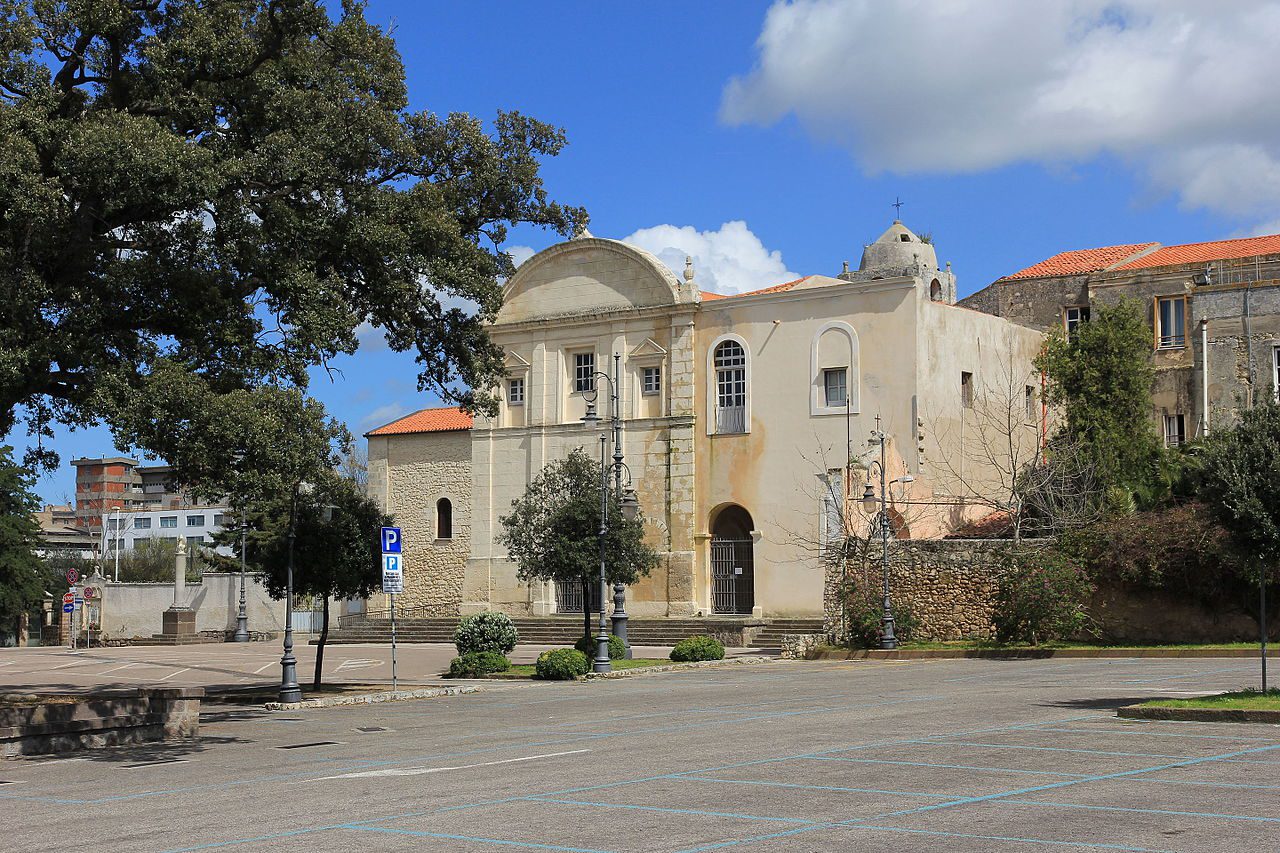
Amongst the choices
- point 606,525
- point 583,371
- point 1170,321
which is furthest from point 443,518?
point 1170,321

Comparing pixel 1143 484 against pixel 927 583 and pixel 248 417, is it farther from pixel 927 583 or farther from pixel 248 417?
pixel 248 417

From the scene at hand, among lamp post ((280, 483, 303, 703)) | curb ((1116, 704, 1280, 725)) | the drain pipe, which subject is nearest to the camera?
curb ((1116, 704, 1280, 725))

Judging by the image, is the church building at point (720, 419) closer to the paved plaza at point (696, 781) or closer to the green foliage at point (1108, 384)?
the green foliage at point (1108, 384)

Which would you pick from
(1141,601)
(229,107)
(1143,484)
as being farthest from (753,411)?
(229,107)

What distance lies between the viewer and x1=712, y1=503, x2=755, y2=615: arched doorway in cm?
4503

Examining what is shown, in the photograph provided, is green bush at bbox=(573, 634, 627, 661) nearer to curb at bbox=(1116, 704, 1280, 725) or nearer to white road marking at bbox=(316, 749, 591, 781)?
curb at bbox=(1116, 704, 1280, 725)

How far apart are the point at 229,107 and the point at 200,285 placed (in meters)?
2.58

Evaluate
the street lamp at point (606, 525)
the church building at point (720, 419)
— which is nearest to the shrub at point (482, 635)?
the street lamp at point (606, 525)

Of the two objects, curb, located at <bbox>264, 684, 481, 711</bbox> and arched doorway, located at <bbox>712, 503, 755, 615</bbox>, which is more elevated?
arched doorway, located at <bbox>712, 503, 755, 615</bbox>

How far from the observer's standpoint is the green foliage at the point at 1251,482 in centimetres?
1605

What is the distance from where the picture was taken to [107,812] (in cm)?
1145

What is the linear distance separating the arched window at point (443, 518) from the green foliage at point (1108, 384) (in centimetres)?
2177

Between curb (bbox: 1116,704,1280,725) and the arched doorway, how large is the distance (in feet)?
93.8

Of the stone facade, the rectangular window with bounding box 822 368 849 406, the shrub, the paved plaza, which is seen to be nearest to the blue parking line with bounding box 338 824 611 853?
the paved plaza
